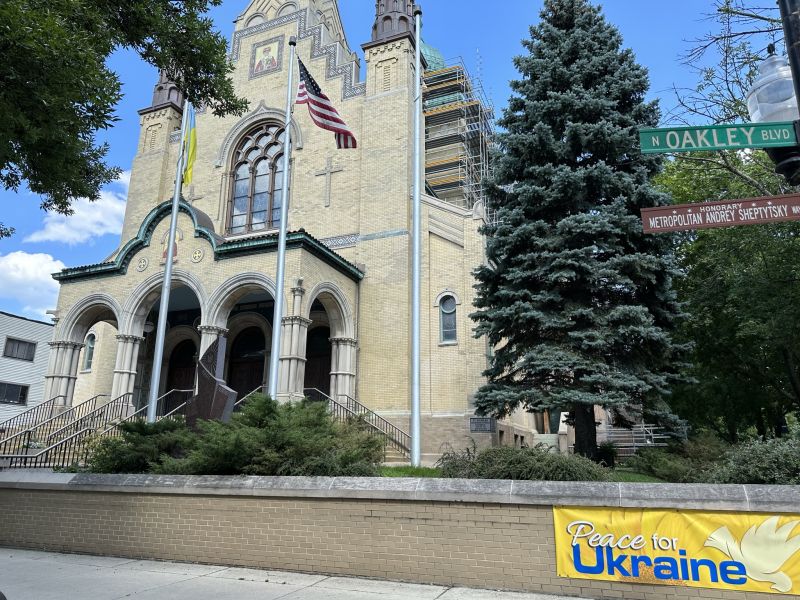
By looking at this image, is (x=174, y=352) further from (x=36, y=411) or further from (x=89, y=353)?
(x=36, y=411)

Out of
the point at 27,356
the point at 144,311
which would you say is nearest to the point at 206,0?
the point at 144,311

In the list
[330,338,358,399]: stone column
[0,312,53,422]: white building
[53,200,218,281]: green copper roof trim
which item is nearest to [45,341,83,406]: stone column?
[53,200,218,281]: green copper roof trim

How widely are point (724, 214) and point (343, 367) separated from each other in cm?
1490

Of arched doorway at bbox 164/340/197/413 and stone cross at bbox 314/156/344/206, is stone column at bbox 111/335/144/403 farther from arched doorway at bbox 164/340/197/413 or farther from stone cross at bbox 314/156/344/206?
stone cross at bbox 314/156/344/206

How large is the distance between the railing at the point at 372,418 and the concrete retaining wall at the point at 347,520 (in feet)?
27.6

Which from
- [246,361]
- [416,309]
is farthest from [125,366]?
[416,309]

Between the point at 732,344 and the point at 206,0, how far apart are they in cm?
2081

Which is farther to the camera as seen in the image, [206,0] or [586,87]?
[586,87]

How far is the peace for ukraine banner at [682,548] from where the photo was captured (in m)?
5.62

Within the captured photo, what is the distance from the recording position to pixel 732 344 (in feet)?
71.3

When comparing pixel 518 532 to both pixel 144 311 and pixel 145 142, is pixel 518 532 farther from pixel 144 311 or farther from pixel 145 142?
pixel 145 142

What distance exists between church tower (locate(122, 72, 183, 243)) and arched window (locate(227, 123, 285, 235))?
3.44 metres

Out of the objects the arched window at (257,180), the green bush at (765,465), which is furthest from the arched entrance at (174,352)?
the green bush at (765,465)

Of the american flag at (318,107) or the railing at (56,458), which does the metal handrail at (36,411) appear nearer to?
the railing at (56,458)
